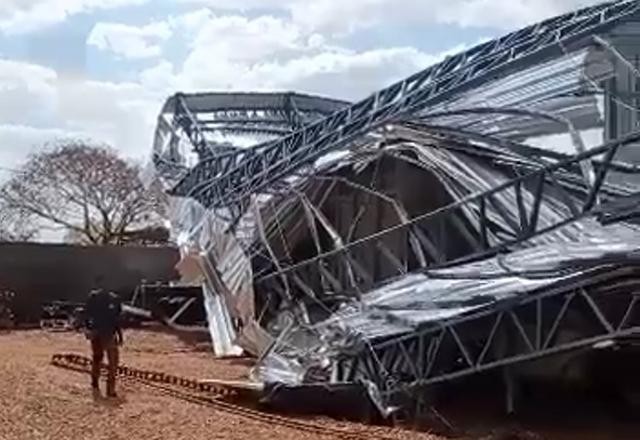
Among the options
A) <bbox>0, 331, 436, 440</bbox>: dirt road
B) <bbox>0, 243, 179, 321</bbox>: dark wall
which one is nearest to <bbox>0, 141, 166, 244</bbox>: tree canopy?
<bbox>0, 243, 179, 321</bbox>: dark wall

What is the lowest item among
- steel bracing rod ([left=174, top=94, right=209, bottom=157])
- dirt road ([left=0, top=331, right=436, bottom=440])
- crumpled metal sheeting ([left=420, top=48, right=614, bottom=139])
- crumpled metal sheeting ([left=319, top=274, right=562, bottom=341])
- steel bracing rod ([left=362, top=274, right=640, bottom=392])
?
dirt road ([left=0, top=331, right=436, bottom=440])

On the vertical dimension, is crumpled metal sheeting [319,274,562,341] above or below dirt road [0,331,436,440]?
above

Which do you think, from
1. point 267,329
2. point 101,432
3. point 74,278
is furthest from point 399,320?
point 74,278

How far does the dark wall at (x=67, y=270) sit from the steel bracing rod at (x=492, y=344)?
19033 millimetres

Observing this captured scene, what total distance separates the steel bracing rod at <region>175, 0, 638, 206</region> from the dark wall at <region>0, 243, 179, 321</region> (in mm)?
8768

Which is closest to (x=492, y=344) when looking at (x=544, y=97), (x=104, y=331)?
(x=544, y=97)

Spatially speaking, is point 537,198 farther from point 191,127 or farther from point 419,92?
point 191,127

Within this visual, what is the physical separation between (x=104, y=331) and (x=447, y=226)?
537cm

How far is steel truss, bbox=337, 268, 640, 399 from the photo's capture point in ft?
41.9

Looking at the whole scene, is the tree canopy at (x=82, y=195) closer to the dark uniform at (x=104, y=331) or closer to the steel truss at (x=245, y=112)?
the steel truss at (x=245, y=112)

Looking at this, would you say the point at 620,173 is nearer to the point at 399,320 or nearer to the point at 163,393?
the point at 399,320

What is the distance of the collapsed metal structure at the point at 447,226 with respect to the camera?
13406mm

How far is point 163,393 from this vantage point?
1571cm

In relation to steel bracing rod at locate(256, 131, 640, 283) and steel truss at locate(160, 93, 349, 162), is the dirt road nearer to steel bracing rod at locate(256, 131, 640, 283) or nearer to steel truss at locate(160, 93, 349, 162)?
steel bracing rod at locate(256, 131, 640, 283)
